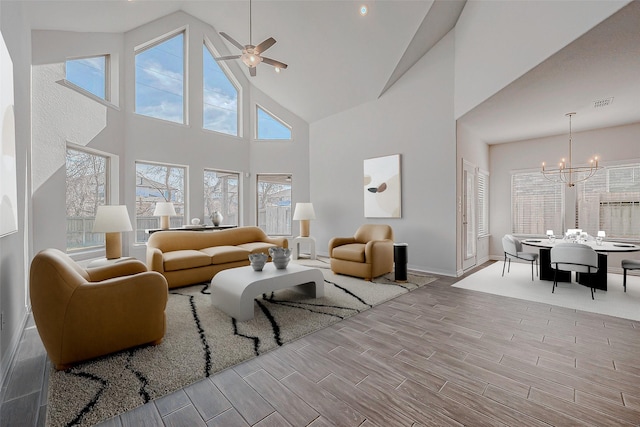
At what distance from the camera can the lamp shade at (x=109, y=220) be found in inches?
132

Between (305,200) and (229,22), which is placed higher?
(229,22)

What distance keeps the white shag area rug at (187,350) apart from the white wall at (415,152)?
1.63 meters

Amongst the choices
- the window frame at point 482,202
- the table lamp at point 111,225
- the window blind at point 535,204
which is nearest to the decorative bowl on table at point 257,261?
the table lamp at point 111,225

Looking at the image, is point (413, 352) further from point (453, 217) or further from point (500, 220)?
point (500, 220)

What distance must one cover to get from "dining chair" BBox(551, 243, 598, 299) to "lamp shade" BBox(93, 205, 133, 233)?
19.0 ft

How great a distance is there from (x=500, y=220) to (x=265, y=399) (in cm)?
654

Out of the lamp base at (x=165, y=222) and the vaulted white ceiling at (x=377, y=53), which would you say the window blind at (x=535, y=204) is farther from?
the lamp base at (x=165, y=222)

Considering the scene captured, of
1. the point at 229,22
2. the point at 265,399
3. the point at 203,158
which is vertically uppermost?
the point at 229,22

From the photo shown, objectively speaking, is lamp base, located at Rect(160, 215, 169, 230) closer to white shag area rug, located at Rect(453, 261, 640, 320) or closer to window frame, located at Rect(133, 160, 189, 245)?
window frame, located at Rect(133, 160, 189, 245)

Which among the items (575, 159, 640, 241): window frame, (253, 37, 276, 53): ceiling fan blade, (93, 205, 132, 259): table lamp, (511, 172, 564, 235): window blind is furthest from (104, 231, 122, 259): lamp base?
(575, 159, 640, 241): window frame

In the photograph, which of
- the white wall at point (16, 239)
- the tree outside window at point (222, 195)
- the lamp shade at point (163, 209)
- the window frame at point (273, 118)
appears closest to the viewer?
the white wall at point (16, 239)

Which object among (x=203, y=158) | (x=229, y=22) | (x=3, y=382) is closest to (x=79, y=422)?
(x=3, y=382)

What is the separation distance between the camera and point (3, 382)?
185cm

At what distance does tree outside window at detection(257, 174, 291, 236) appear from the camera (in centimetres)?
739
